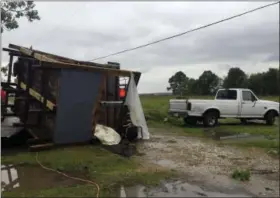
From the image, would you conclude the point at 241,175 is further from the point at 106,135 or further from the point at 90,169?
the point at 106,135

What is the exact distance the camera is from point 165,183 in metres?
6.68

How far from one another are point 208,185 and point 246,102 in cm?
1312

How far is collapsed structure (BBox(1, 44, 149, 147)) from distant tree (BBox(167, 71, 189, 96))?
584 centimetres

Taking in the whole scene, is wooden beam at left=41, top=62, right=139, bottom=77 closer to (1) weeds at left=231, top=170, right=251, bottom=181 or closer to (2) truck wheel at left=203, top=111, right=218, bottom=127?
(1) weeds at left=231, top=170, right=251, bottom=181

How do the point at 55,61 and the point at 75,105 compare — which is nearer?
the point at 55,61

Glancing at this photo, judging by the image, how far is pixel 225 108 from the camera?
1844 cm

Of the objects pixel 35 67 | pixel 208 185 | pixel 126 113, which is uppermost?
A: pixel 35 67

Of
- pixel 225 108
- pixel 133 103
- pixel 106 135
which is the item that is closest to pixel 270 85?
pixel 225 108

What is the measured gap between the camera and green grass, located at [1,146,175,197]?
5.93 metres

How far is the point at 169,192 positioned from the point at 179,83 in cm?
1178

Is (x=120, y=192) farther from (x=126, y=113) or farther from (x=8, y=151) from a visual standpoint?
(x=126, y=113)

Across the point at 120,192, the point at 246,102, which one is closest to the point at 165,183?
the point at 120,192

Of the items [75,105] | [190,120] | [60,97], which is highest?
[60,97]

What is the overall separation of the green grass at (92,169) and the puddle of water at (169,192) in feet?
0.68
